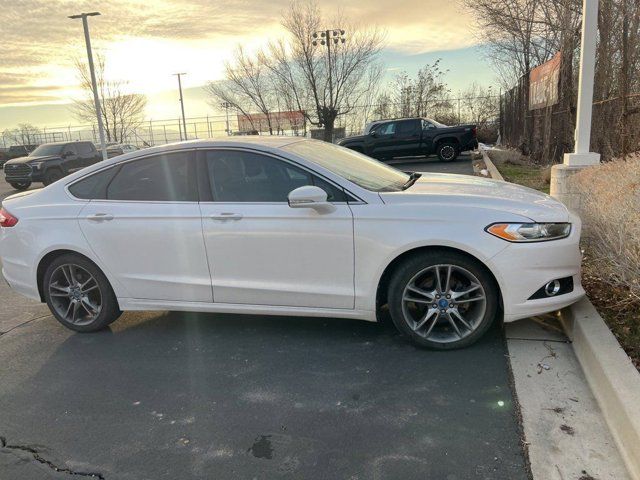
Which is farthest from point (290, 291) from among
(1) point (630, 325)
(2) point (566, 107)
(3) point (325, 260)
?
(2) point (566, 107)

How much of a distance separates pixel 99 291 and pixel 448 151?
57.1 feet

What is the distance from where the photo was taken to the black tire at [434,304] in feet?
12.0

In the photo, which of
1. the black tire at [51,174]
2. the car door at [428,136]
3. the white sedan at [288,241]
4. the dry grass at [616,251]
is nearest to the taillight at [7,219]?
the white sedan at [288,241]

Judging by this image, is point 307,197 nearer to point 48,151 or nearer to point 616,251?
point 616,251

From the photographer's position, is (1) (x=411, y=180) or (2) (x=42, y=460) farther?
(1) (x=411, y=180)

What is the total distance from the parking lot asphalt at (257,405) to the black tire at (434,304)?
0.37 feet

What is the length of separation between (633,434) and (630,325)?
140cm

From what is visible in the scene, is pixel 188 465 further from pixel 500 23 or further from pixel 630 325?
pixel 500 23

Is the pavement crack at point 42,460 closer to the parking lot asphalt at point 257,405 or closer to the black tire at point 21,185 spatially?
the parking lot asphalt at point 257,405

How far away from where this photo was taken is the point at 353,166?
447 cm

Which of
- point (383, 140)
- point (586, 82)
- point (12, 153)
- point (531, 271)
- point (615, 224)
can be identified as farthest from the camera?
point (12, 153)

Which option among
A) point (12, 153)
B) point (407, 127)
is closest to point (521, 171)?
point (407, 127)

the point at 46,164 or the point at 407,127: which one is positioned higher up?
the point at 407,127

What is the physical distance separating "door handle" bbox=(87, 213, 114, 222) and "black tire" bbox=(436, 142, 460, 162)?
17.3 metres
